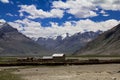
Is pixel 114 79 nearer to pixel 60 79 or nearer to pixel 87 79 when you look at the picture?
pixel 87 79

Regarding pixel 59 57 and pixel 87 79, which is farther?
pixel 59 57

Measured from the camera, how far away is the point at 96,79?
40.0 meters

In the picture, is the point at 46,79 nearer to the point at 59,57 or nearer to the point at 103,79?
the point at 103,79

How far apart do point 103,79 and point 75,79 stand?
11.9 feet

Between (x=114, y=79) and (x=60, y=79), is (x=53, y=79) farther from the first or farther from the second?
(x=114, y=79)

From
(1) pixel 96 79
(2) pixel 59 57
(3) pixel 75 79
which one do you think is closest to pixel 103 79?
(1) pixel 96 79

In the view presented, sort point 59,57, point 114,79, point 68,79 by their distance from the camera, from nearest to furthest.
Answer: point 114,79
point 68,79
point 59,57

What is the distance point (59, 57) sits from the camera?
5600 inches

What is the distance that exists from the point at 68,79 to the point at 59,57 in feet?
330

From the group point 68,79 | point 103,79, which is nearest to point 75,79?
point 68,79

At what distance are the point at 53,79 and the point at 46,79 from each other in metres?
0.97

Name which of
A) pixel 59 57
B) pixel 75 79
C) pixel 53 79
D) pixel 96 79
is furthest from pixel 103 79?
pixel 59 57

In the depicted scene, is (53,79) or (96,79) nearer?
(96,79)

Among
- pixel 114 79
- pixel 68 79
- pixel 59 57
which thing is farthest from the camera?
pixel 59 57
